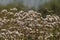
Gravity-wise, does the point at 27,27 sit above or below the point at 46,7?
below

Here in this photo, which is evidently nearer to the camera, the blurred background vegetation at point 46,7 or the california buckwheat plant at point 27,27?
the california buckwheat plant at point 27,27

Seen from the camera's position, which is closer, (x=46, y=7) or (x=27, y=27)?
(x=27, y=27)

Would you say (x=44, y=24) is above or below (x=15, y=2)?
below

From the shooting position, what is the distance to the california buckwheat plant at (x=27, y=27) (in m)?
5.85

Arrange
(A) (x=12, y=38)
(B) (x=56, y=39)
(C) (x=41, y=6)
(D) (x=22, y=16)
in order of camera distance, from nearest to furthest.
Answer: (A) (x=12, y=38) → (B) (x=56, y=39) → (D) (x=22, y=16) → (C) (x=41, y=6)

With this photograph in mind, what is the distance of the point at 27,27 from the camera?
6.13 m

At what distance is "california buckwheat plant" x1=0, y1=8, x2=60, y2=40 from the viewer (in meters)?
5.85

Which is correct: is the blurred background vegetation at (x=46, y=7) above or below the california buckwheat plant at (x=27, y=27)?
above

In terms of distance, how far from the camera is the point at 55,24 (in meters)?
6.40

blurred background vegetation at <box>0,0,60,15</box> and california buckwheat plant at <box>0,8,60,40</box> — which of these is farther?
blurred background vegetation at <box>0,0,60,15</box>

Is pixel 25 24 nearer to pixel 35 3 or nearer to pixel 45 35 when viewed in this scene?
pixel 45 35

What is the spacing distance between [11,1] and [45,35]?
11.2ft

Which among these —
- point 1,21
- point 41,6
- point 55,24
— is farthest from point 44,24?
point 41,6

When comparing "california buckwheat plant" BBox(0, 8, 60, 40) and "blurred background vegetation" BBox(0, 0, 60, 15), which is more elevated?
"blurred background vegetation" BBox(0, 0, 60, 15)
